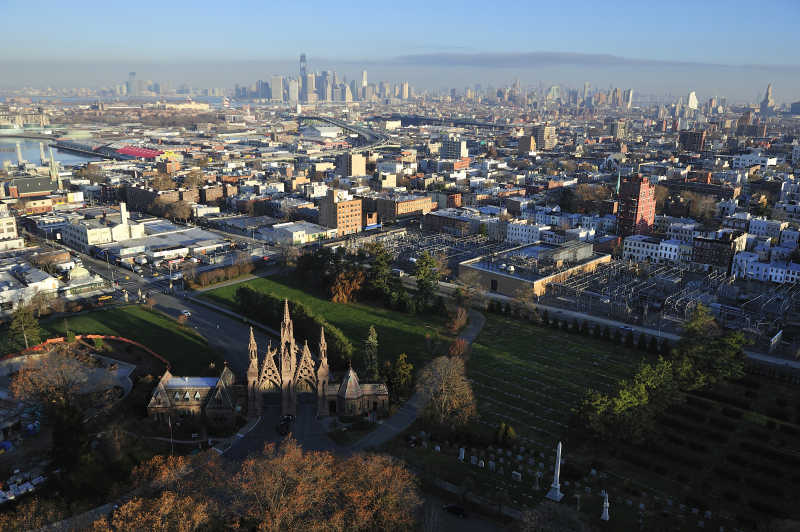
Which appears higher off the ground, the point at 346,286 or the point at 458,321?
the point at 346,286

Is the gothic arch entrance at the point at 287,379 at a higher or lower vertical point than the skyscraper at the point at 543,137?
lower

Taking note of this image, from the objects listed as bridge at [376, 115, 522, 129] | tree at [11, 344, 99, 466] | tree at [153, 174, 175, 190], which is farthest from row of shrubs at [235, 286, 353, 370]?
bridge at [376, 115, 522, 129]

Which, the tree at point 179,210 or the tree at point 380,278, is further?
the tree at point 179,210

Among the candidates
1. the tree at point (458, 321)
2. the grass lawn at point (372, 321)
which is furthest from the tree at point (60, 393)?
the tree at point (458, 321)

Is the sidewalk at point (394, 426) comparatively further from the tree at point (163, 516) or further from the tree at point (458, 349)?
the tree at point (163, 516)

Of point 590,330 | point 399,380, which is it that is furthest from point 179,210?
point 590,330

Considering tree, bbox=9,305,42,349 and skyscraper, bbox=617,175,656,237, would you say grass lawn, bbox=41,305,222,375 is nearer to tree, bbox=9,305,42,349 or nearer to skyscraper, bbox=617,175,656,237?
tree, bbox=9,305,42,349

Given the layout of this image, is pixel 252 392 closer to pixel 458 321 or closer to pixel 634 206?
pixel 458 321
